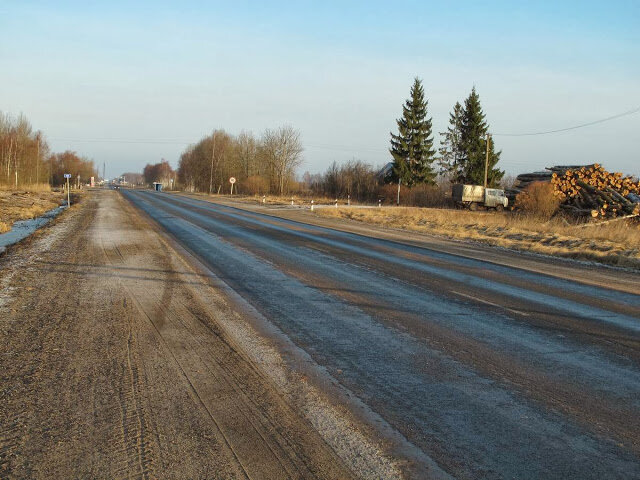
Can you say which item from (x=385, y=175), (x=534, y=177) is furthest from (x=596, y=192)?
(x=385, y=175)

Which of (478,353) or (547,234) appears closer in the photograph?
(478,353)

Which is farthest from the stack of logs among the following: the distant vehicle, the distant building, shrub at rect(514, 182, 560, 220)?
the distant building

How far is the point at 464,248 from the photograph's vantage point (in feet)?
55.1

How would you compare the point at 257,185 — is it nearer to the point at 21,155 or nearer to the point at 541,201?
the point at 21,155

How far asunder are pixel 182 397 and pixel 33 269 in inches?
299

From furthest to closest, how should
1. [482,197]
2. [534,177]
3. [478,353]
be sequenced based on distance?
[482,197] < [534,177] < [478,353]

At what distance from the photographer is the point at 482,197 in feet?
138

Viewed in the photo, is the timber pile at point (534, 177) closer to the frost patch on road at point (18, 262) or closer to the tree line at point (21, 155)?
the frost patch on road at point (18, 262)

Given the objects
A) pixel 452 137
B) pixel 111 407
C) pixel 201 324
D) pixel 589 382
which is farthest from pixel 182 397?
pixel 452 137

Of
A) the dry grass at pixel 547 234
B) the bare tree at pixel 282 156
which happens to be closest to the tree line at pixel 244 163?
the bare tree at pixel 282 156

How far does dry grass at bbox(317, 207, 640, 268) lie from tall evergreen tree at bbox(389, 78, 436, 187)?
26621mm

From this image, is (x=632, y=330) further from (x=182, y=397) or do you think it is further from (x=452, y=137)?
(x=452, y=137)

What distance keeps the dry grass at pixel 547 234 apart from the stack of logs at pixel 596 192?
1.21 meters

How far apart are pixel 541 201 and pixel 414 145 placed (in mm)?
31505
